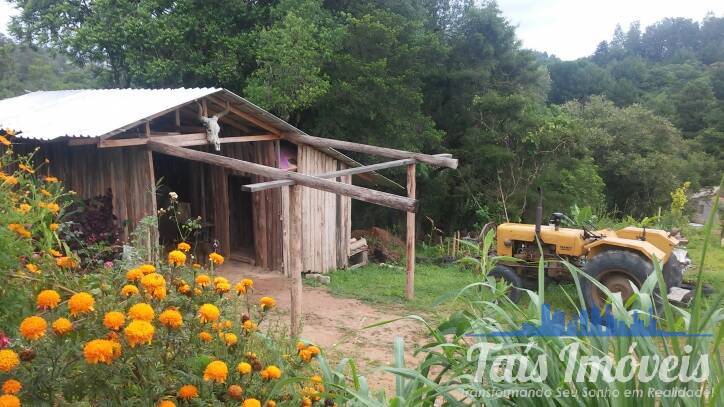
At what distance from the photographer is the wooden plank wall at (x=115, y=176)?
766 centimetres

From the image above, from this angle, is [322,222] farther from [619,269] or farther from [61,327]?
[61,327]

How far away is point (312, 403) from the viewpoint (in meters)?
2.22

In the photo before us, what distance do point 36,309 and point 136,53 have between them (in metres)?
14.5

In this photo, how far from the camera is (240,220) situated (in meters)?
11.2

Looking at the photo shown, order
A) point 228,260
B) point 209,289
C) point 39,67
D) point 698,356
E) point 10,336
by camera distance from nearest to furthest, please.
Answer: point 698,356 < point 10,336 < point 209,289 < point 228,260 < point 39,67

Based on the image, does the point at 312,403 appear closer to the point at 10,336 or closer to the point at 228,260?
the point at 10,336

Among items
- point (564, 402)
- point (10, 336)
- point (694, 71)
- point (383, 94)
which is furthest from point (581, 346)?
point (694, 71)

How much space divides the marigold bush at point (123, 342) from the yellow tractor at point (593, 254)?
201 inches

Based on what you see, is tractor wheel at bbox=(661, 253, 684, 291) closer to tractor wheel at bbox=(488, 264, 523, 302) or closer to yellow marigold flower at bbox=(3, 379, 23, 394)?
tractor wheel at bbox=(488, 264, 523, 302)

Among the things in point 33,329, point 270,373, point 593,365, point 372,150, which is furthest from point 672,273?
point 33,329

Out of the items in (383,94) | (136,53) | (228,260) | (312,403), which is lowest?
(228,260)

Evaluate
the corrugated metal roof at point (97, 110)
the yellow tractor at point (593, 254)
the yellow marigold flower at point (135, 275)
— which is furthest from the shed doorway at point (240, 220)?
the yellow marigold flower at point (135, 275)

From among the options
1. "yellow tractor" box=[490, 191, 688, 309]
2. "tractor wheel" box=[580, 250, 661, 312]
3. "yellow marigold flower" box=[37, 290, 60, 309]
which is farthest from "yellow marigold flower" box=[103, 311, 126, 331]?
"tractor wheel" box=[580, 250, 661, 312]

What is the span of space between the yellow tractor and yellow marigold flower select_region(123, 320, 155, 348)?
18.4 feet
